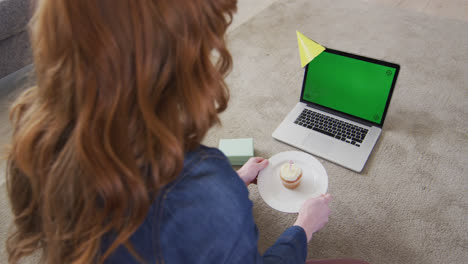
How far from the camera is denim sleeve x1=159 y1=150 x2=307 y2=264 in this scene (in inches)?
21.2

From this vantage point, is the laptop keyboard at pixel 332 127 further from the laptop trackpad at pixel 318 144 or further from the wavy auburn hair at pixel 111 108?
the wavy auburn hair at pixel 111 108

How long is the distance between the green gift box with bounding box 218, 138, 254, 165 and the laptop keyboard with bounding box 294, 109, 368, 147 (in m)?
0.23

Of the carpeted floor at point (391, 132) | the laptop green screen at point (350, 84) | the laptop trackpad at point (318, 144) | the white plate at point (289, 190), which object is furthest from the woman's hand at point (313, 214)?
the laptop green screen at point (350, 84)

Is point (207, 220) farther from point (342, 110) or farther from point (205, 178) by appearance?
point (342, 110)

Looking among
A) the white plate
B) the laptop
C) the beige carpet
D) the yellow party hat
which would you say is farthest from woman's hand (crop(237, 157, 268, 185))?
the yellow party hat

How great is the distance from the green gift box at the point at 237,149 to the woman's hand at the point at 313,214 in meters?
0.31

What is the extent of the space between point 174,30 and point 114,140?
7.5 inches

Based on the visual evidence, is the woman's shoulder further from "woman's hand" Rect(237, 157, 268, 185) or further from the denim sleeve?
"woman's hand" Rect(237, 157, 268, 185)

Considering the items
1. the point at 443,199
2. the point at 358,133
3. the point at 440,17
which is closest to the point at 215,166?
the point at 358,133

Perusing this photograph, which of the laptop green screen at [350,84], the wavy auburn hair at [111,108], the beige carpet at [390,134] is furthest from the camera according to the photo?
the laptop green screen at [350,84]

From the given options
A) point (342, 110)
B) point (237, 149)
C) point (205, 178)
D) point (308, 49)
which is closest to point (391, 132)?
point (342, 110)

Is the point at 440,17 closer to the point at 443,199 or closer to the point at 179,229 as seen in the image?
the point at 443,199

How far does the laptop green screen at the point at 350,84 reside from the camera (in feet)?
3.67

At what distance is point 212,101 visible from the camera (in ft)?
1.84
